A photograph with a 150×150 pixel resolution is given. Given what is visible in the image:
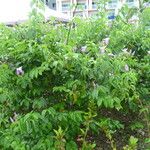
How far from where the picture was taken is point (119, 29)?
4.31 metres

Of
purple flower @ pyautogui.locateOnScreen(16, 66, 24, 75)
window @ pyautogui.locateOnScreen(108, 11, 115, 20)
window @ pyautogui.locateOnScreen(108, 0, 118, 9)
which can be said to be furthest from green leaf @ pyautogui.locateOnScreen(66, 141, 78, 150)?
window @ pyautogui.locateOnScreen(108, 0, 118, 9)

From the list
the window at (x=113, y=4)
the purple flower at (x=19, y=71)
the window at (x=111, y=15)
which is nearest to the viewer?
the purple flower at (x=19, y=71)

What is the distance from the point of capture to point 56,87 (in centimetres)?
330

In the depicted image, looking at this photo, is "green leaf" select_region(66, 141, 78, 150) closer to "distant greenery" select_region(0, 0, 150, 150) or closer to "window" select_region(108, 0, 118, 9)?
"distant greenery" select_region(0, 0, 150, 150)

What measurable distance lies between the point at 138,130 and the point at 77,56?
1.09 m

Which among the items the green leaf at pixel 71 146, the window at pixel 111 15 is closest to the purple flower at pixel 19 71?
the green leaf at pixel 71 146

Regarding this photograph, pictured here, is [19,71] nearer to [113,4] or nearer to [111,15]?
[111,15]

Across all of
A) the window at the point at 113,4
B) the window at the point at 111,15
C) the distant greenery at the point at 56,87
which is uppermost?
the window at the point at 113,4

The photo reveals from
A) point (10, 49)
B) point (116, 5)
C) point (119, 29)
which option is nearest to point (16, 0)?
point (116, 5)

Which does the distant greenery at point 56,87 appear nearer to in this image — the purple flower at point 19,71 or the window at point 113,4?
the purple flower at point 19,71

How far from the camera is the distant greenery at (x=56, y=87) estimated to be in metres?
3.21

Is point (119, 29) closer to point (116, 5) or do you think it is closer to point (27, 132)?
point (116, 5)

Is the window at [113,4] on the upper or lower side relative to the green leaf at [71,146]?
upper

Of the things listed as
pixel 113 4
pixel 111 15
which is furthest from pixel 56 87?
pixel 113 4
